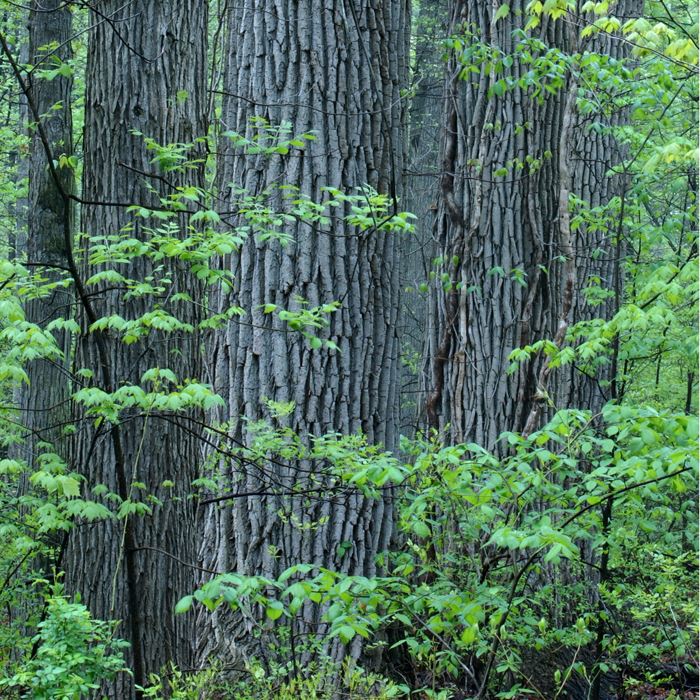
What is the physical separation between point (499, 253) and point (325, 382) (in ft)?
8.53

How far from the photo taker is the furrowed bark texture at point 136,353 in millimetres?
4004

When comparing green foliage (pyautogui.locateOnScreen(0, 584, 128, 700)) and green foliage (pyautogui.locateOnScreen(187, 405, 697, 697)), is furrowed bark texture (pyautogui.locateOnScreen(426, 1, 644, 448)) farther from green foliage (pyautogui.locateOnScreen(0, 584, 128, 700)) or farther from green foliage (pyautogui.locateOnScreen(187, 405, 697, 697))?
green foliage (pyautogui.locateOnScreen(0, 584, 128, 700))

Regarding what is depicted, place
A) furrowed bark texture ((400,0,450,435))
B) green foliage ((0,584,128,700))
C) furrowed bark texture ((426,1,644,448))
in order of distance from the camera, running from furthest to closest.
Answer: furrowed bark texture ((400,0,450,435))
furrowed bark texture ((426,1,644,448))
green foliage ((0,584,128,700))

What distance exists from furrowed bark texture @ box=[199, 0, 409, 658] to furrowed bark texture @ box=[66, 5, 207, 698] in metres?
0.49

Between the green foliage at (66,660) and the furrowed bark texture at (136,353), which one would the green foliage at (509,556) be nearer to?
the furrowed bark texture at (136,353)

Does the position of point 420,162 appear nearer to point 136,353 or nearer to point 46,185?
point 46,185

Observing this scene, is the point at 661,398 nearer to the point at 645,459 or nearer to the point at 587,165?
the point at 587,165

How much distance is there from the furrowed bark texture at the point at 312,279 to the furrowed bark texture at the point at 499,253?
1811mm

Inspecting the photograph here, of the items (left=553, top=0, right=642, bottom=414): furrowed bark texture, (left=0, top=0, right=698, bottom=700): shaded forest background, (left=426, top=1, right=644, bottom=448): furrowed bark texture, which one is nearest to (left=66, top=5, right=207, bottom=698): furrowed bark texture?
(left=0, top=0, right=698, bottom=700): shaded forest background

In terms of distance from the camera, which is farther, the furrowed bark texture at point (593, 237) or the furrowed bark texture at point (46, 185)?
the furrowed bark texture at point (46, 185)

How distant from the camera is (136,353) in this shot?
13.1ft

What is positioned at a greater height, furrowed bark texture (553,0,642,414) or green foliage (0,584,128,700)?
furrowed bark texture (553,0,642,414)

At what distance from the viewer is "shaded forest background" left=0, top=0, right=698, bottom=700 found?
11.5ft

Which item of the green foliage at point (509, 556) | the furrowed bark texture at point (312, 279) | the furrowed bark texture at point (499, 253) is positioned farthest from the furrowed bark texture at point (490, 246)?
the furrowed bark texture at point (312, 279)
